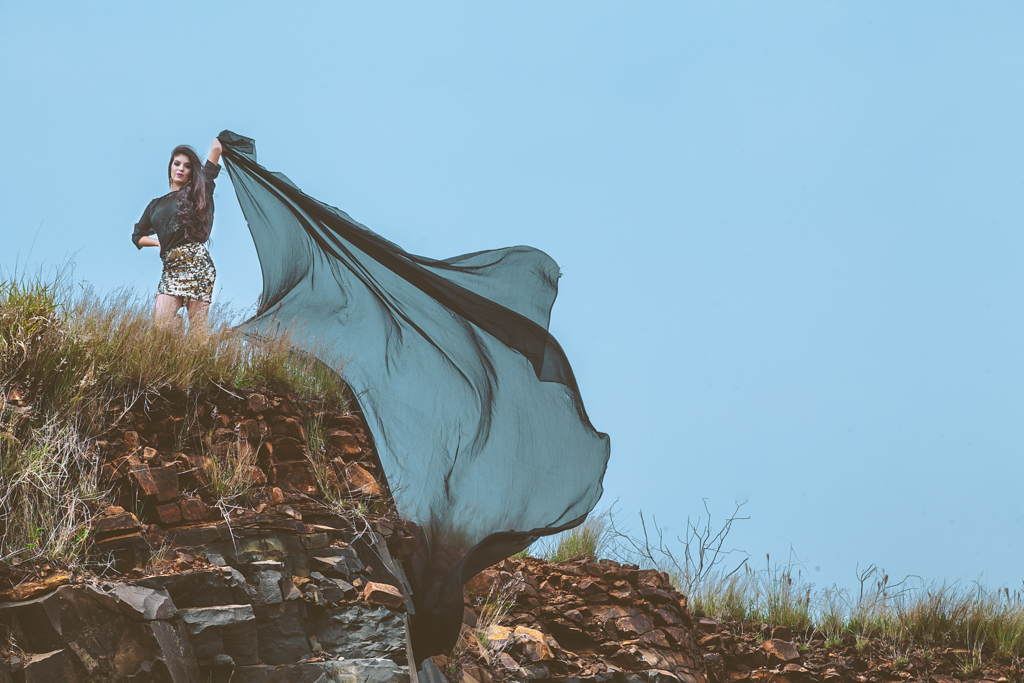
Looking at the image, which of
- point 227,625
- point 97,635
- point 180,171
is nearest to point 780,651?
point 227,625

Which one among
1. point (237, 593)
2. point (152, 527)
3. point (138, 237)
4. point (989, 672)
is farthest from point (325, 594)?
point (989, 672)

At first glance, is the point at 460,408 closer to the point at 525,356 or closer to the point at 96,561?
the point at 525,356

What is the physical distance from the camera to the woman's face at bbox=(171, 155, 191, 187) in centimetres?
685

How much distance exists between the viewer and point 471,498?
19.1 ft

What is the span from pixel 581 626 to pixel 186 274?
4.46 meters

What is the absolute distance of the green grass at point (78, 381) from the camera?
15.1 feet

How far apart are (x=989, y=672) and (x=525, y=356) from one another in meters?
5.56

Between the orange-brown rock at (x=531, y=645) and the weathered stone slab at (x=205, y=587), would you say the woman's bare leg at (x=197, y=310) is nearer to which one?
the weathered stone slab at (x=205, y=587)

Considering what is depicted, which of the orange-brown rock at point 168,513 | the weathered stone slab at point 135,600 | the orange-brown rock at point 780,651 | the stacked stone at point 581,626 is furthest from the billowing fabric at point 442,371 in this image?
the orange-brown rock at point 780,651

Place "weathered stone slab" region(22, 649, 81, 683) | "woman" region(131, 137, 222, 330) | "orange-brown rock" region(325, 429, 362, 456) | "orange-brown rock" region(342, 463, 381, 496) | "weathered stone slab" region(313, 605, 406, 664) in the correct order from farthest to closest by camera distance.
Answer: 1. "woman" region(131, 137, 222, 330)
2. "orange-brown rock" region(325, 429, 362, 456)
3. "orange-brown rock" region(342, 463, 381, 496)
4. "weathered stone slab" region(313, 605, 406, 664)
5. "weathered stone slab" region(22, 649, 81, 683)

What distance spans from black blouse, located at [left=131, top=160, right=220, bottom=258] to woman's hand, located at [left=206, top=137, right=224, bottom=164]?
31 mm

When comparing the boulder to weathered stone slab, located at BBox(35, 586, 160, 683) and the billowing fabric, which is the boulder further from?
weathered stone slab, located at BBox(35, 586, 160, 683)

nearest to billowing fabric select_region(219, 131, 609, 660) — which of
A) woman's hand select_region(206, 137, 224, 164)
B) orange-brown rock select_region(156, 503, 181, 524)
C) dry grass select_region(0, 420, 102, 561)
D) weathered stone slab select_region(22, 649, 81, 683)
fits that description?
woman's hand select_region(206, 137, 224, 164)

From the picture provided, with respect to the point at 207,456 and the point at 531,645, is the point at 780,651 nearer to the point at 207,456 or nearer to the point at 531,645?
the point at 531,645
